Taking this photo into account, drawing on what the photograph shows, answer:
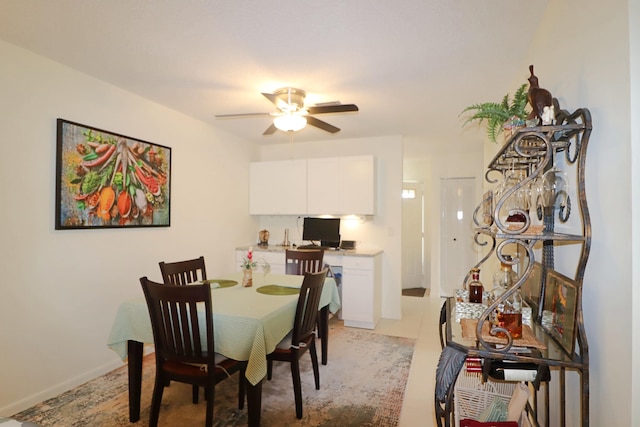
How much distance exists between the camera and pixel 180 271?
109 inches

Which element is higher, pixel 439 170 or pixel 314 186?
pixel 439 170

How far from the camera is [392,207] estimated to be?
15.2 feet

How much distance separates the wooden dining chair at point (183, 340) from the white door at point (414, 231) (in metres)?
5.32

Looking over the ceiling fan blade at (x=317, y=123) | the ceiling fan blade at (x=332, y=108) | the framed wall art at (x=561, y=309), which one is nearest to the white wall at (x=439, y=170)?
the ceiling fan blade at (x=317, y=123)

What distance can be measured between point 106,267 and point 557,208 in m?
3.31

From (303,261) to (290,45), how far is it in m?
1.99

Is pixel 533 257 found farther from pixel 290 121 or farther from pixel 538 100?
pixel 290 121

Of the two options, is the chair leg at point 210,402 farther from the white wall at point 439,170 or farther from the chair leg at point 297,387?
the white wall at point 439,170

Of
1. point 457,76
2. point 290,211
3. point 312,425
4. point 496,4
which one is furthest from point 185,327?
point 290,211

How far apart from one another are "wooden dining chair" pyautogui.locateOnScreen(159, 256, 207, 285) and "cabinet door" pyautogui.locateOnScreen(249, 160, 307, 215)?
2.01 meters

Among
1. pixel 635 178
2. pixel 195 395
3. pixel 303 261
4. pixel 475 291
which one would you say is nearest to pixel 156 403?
pixel 195 395

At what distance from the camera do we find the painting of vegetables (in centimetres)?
263

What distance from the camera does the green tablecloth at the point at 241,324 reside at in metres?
1.86

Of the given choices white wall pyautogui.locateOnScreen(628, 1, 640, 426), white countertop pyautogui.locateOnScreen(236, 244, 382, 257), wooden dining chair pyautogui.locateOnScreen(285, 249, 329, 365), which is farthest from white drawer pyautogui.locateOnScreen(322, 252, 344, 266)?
white wall pyautogui.locateOnScreen(628, 1, 640, 426)
